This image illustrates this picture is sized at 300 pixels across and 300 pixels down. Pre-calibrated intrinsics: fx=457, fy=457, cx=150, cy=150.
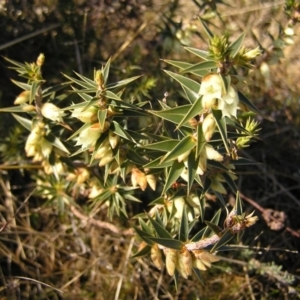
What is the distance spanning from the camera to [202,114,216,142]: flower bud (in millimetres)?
1695

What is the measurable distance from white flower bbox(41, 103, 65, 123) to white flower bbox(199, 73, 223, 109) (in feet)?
3.07

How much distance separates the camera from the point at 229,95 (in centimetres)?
161

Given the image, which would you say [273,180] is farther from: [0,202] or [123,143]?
[0,202]

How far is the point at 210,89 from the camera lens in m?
1.61

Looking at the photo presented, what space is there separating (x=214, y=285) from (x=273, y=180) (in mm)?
897

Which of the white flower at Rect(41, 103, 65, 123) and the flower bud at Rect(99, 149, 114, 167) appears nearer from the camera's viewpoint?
the flower bud at Rect(99, 149, 114, 167)

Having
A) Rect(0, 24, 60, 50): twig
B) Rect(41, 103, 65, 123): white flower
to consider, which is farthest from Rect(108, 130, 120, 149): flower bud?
Rect(0, 24, 60, 50): twig

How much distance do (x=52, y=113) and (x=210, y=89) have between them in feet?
3.26

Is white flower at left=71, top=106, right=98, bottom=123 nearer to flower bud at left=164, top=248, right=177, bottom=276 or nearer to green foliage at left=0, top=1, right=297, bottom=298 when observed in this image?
green foliage at left=0, top=1, right=297, bottom=298

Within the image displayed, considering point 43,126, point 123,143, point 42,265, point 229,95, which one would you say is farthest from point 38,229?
point 229,95

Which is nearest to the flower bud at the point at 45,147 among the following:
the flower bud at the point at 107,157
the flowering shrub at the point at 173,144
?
the flowering shrub at the point at 173,144

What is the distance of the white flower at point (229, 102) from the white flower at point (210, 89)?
29 mm

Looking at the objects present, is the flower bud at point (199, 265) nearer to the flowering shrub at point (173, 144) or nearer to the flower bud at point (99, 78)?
the flowering shrub at point (173, 144)

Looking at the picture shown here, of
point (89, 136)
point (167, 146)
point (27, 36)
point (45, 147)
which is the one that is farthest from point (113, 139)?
point (27, 36)
